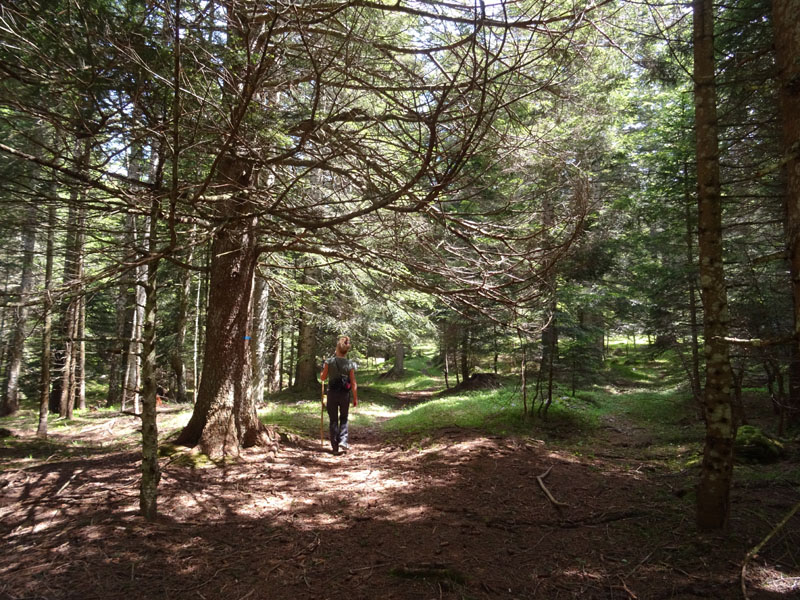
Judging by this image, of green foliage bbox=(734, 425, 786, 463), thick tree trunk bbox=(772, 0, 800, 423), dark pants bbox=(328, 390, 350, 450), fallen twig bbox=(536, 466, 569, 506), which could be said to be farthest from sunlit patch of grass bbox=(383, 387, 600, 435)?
thick tree trunk bbox=(772, 0, 800, 423)

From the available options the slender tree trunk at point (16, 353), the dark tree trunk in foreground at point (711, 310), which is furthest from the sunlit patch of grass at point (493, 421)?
the slender tree trunk at point (16, 353)

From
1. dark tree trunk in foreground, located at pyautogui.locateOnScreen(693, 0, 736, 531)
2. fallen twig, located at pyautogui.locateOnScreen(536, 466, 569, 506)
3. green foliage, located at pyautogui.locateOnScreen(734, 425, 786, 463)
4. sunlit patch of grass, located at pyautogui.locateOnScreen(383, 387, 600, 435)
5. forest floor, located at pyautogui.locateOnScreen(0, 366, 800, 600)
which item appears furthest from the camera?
sunlit patch of grass, located at pyautogui.locateOnScreen(383, 387, 600, 435)

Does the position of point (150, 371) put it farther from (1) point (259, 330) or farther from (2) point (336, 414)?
(1) point (259, 330)

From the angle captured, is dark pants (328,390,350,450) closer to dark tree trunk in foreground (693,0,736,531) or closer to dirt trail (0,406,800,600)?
dirt trail (0,406,800,600)

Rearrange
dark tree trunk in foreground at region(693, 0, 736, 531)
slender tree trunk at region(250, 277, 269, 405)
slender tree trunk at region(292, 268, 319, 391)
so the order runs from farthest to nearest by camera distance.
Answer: slender tree trunk at region(292, 268, 319, 391) → slender tree trunk at region(250, 277, 269, 405) → dark tree trunk in foreground at region(693, 0, 736, 531)

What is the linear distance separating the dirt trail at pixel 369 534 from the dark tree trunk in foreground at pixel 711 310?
1.17 feet

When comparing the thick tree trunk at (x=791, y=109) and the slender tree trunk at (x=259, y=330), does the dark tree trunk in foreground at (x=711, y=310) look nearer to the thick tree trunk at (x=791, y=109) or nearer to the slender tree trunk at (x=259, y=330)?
the thick tree trunk at (x=791, y=109)

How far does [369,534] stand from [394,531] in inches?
9.6

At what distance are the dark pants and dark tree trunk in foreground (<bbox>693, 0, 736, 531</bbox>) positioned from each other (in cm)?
520

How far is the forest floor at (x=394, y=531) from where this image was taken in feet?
10.1

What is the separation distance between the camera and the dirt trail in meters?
3.09

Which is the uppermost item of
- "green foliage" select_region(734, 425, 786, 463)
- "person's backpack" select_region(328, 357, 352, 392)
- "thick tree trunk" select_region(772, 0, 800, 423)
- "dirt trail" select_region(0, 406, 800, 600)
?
"thick tree trunk" select_region(772, 0, 800, 423)

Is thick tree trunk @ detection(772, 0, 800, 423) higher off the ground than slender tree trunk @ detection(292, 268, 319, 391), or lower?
higher

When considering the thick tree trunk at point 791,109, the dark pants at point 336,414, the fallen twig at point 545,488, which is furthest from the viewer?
the dark pants at point 336,414
